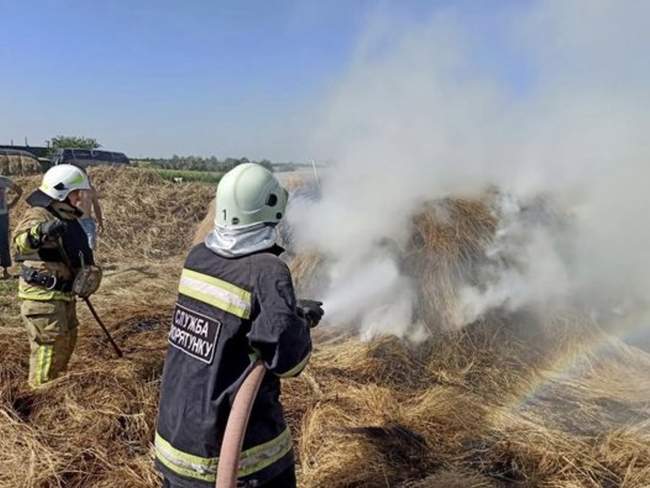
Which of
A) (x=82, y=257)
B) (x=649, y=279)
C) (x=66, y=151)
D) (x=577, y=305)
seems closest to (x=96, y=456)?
(x=82, y=257)

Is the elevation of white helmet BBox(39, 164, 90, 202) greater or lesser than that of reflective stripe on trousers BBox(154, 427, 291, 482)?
greater

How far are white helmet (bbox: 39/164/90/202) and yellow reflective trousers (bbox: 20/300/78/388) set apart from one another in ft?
2.79

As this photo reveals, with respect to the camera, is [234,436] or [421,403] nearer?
[234,436]

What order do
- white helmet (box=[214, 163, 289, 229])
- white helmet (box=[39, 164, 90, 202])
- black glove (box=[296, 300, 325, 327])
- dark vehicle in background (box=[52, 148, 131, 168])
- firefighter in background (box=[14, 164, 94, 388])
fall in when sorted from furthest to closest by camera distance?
dark vehicle in background (box=[52, 148, 131, 168]) → white helmet (box=[39, 164, 90, 202]) → firefighter in background (box=[14, 164, 94, 388]) → black glove (box=[296, 300, 325, 327]) → white helmet (box=[214, 163, 289, 229])

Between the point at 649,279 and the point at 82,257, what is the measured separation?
6.64 m

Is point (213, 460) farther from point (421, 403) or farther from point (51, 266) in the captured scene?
point (51, 266)

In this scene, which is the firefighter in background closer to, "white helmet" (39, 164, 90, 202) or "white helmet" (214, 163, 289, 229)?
"white helmet" (39, 164, 90, 202)

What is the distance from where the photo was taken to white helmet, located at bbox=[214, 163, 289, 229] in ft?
6.70

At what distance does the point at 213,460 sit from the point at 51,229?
2.64 m

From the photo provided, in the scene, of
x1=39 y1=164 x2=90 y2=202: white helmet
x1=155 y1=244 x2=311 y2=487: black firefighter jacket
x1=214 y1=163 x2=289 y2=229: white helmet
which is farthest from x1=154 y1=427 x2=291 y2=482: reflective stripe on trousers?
x1=39 y1=164 x2=90 y2=202: white helmet

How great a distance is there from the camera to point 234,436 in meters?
1.89

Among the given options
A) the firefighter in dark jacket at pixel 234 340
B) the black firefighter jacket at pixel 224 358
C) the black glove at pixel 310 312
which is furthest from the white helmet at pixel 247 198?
the black glove at pixel 310 312

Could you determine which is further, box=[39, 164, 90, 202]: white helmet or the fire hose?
box=[39, 164, 90, 202]: white helmet

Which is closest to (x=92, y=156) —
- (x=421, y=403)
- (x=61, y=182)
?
(x=61, y=182)
